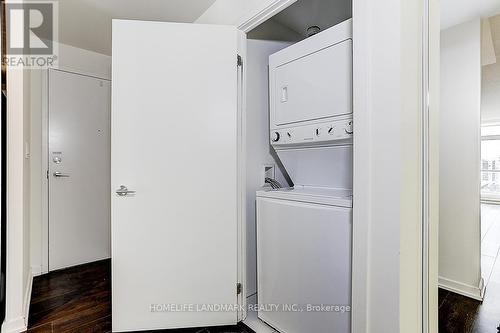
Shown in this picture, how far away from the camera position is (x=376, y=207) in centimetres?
115

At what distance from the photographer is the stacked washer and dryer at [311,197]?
139 centimetres

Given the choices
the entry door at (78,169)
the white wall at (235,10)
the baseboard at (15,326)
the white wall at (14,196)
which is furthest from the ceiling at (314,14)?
the baseboard at (15,326)

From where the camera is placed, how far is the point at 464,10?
3.72 feet

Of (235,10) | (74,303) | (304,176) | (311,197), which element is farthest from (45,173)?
(311,197)

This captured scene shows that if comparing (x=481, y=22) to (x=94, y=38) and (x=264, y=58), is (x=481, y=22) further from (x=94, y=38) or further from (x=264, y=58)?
(x=94, y=38)

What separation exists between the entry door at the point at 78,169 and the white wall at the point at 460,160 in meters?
3.08

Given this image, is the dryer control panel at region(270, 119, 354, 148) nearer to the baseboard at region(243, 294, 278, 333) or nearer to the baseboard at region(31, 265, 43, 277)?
the baseboard at region(243, 294, 278, 333)

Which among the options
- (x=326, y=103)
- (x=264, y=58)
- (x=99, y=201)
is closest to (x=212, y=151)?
(x=326, y=103)

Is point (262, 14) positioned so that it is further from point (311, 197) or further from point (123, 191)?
point (123, 191)

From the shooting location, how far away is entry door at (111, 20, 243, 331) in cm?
172

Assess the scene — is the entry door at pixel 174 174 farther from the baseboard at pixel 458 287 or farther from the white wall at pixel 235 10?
the baseboard at pixel 458 287

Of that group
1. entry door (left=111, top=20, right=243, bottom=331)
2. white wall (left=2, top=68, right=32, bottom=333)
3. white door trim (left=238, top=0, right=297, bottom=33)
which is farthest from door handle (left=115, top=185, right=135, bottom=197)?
white door trim (left=238, top=0, right=297, bottom=33)

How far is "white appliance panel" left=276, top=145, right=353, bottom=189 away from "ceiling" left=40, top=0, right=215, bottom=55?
4.66 ft

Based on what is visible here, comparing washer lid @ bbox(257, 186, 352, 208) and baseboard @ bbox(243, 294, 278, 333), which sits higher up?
washer lid @ bbox(257, 186, 352, 208)
